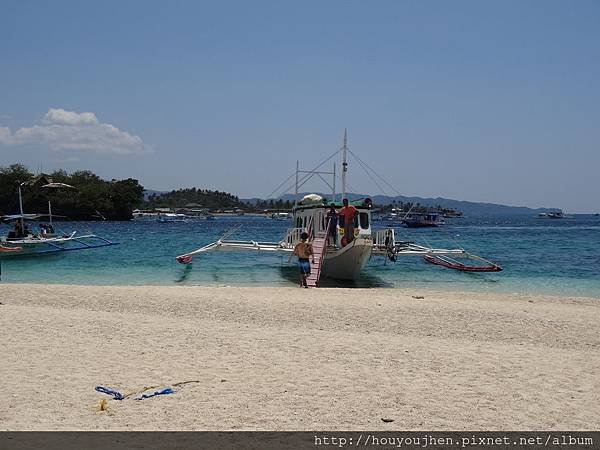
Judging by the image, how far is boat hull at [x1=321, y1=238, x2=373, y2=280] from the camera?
61.5 ft

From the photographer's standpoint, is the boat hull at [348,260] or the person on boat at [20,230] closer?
the boat hull at [348,260]

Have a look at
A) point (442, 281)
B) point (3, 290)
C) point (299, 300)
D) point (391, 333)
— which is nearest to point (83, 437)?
point (391, 333)

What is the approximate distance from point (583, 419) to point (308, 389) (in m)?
2.64

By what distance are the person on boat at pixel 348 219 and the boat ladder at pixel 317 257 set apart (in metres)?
0.73

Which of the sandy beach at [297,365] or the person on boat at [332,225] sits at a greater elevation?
the person on boat at [332,225]

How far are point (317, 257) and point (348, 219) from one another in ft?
5.16

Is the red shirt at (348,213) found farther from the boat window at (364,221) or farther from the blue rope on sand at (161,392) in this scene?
the blue rope on sand at (161,392)

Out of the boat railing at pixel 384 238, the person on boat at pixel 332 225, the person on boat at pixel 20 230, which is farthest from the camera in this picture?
the person on boat at pixel 20 230

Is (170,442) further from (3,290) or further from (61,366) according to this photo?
(3,290)

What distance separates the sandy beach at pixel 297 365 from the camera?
5559 millimetres

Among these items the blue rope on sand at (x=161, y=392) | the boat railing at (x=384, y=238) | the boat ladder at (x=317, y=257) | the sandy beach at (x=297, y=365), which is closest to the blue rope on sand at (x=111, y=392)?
the sandy beach at (x=297, y=365)

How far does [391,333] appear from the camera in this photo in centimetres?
999

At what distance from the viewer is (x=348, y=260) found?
19.5 metres

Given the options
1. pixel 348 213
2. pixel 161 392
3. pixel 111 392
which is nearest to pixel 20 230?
pixel 348 213
